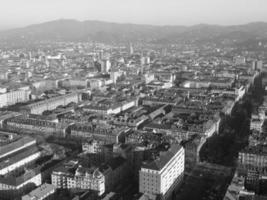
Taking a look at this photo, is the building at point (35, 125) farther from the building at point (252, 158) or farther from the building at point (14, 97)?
the building at point (252, 158)

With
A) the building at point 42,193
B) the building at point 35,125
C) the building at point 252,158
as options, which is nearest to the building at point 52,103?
the building at point 35,125

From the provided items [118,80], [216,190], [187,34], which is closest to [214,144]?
[216,190]

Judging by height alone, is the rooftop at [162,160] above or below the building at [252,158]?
above

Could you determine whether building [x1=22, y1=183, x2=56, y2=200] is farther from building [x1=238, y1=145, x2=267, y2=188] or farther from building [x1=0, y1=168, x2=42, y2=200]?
building [x1=238, y1=145, x2=267, y2=188]

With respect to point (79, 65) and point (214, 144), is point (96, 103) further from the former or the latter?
point (79, 65)

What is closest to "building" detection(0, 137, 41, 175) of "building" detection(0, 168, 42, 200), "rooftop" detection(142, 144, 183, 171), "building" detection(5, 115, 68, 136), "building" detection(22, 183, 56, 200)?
"building" detection(0, 168, 42, 200)

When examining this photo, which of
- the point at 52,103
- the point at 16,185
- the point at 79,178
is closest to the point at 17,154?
the point at 16,185
